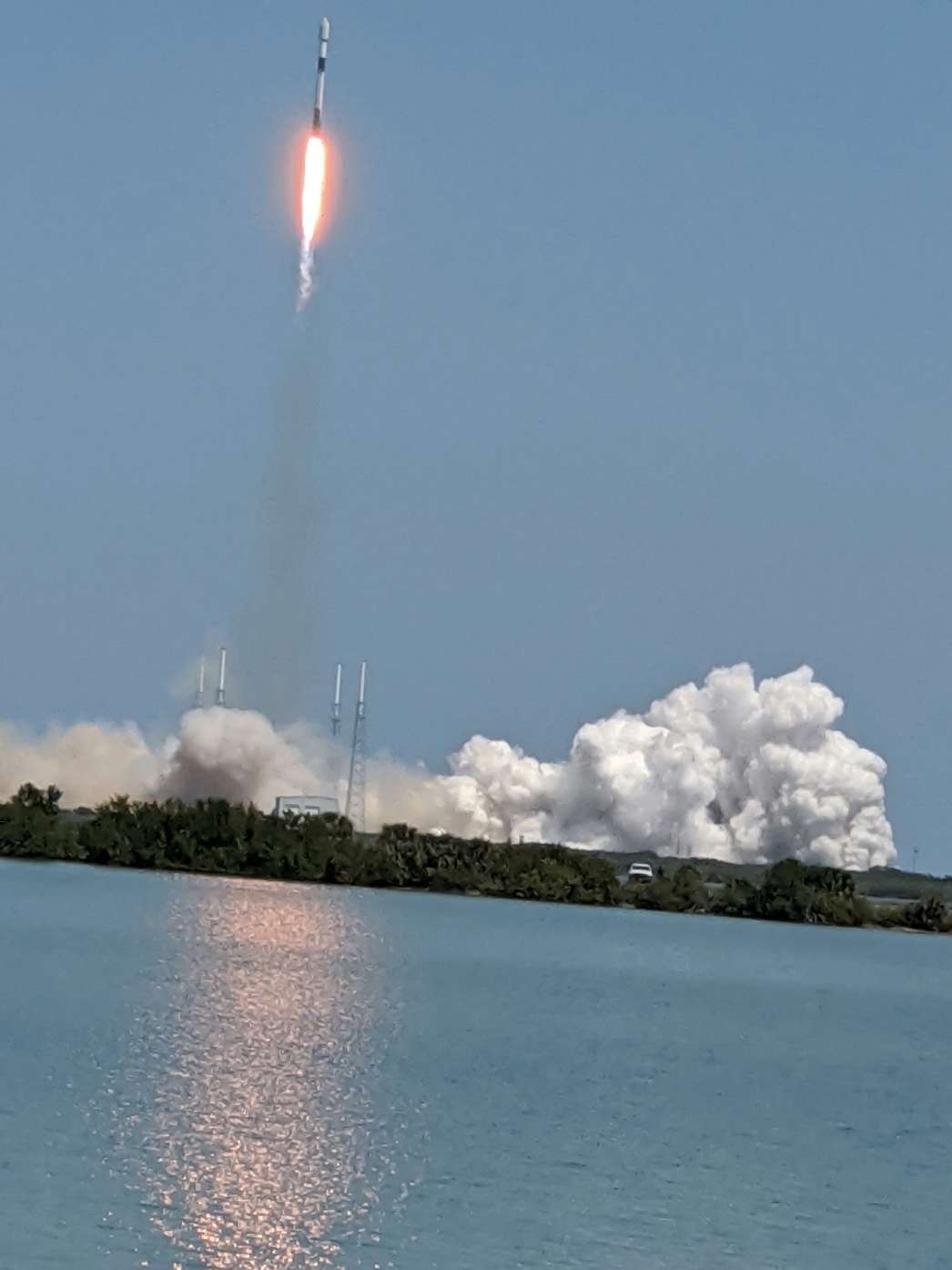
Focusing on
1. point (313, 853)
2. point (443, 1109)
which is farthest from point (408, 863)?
point (443, 1109)

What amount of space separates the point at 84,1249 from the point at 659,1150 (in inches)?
611

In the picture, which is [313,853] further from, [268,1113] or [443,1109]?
[268,1113]

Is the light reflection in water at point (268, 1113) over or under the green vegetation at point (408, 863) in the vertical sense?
under

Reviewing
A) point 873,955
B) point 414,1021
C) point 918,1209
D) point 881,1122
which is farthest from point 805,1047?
point 873,955

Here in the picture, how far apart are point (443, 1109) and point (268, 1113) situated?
422 centimetres

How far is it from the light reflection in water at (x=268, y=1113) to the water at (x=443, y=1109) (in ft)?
0.32

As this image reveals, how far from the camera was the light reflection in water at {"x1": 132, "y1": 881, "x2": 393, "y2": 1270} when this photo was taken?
35.5 m

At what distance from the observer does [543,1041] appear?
214 ft

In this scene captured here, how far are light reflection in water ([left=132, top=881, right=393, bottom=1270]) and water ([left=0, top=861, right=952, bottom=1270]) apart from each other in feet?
0.32

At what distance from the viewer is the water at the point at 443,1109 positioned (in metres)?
36.2

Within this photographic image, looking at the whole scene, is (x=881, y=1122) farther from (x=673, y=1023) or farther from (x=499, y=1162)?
(x=673, y=1023)

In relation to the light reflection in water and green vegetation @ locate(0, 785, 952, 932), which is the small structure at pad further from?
the light reflection in water

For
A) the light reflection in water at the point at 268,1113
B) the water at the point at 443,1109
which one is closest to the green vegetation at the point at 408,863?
the water at the point at 443,1109

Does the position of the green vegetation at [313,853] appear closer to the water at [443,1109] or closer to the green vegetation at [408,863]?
the green vegetation at [408,863]
